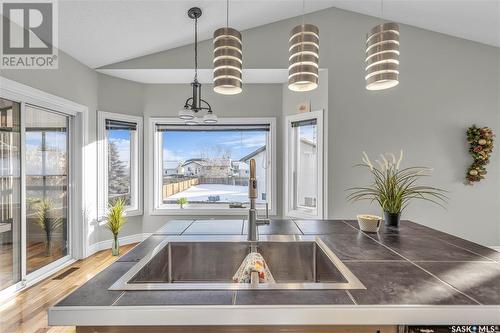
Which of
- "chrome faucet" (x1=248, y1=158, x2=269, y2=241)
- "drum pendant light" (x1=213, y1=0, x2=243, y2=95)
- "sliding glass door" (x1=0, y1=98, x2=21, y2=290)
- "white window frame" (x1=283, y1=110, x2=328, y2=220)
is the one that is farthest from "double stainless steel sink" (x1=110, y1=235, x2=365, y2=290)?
"sliding glass door" (x1=0, y1=98, x2=21, y2=290)

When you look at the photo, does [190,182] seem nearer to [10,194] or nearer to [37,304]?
[10,194]

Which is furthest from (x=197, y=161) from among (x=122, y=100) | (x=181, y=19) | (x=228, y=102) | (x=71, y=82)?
(x=181, y=19)

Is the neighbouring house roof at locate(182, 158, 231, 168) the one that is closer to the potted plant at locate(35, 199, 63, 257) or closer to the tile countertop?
the potted plant at locate(35, 199, 63, 257)

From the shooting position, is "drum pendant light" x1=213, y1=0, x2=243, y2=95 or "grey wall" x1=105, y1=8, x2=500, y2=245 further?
"grey wall" x1=105, y1=8, x2=500, y2=245

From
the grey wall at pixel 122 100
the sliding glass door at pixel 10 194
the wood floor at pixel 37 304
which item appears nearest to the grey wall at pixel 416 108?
the grey wall at pixel 122 100

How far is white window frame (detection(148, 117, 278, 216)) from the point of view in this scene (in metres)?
4.04

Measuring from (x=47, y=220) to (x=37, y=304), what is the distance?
1055 millimetres

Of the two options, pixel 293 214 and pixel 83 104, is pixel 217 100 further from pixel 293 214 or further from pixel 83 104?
pixel 293 214

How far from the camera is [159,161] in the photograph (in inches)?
164

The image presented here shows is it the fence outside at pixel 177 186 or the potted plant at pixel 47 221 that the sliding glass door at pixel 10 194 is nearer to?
the potted plant at pixel 47 221

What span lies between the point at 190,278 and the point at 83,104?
123 inches

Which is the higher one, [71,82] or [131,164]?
[71,82]

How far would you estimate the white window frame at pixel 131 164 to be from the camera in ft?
12.2

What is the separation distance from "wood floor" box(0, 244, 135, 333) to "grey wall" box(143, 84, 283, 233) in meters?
1.45
